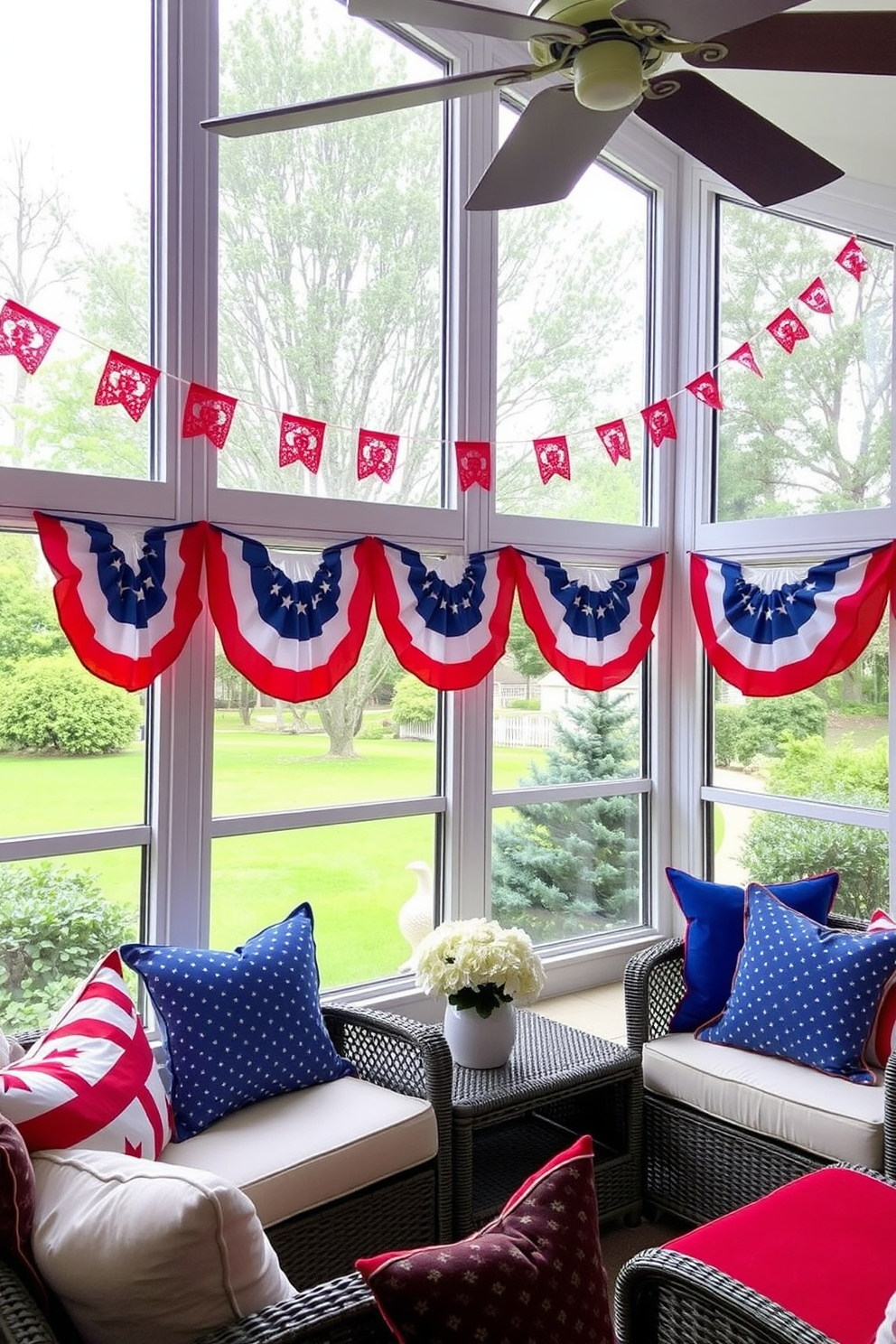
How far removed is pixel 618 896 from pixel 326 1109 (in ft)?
7.32

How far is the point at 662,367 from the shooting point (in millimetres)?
4547

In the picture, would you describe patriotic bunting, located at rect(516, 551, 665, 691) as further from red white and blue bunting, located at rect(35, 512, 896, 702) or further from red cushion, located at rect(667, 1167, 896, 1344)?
red cushion, located at rect(667, 1167, 896, 1344)

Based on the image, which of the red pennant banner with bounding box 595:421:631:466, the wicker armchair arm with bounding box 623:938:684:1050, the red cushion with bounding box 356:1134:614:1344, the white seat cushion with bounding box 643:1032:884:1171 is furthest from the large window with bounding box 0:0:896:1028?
the red cushion with bounding box 356:1134:614:1344

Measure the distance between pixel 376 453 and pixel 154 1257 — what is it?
8.12 feet

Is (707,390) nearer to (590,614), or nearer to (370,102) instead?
(590,614)

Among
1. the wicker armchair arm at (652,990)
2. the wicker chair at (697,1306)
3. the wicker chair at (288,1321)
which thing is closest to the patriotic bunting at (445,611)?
the wicker armchair arm at (652,990)

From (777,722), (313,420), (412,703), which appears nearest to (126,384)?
(313,420)

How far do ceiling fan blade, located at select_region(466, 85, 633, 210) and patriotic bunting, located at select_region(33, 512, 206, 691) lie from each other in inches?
52.6

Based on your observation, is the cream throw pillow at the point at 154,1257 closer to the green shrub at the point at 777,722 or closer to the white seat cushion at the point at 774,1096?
the white seat cushion at the point at 774,1096

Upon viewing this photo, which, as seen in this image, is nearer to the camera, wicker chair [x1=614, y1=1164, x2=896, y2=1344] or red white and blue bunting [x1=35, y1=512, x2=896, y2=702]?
wicker chair [x1=614, y1=1164, x2=896, y2=1344]

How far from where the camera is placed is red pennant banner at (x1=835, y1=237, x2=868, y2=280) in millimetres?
3773

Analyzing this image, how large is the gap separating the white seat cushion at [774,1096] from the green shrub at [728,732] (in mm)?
1630

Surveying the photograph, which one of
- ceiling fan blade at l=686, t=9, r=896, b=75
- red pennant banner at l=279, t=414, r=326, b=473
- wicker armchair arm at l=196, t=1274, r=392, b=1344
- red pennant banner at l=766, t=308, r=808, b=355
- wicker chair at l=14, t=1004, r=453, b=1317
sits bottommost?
Answer: wicker chair at l=14, t=1004, r=453, b=1317

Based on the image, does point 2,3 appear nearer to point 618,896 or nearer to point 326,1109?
point 326,1109
